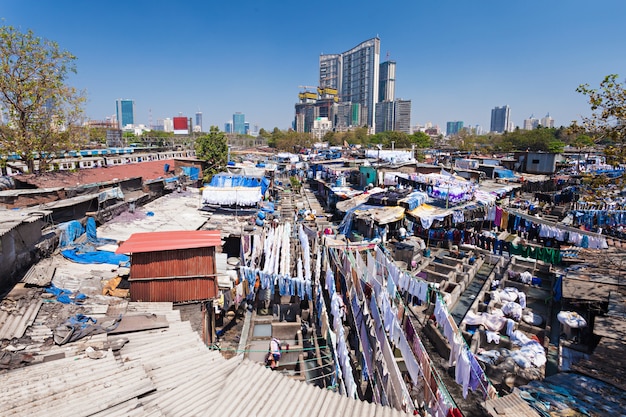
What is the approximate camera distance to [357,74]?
17438 centimetres

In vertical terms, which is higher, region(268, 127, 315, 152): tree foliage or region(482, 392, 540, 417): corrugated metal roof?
region(268, 127, 315, 152): tree foliage

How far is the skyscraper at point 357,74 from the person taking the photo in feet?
528

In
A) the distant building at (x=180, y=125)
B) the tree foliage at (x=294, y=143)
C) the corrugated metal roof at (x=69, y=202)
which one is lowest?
the corrugated metal roof at (x=69, y=202)

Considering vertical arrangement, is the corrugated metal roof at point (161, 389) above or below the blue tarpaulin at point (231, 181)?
below

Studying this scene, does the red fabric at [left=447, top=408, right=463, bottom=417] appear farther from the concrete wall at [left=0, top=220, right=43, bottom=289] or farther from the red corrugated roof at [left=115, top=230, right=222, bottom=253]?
the concrete wall at [left=0, top=220, right=43, bottom=289]

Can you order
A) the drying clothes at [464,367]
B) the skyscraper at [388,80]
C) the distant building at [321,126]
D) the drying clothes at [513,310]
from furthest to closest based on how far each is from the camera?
1. the skyscraper at [388,80]
2. the distant building at [321,126]
3. the drying clothes at [513,310]
4. the drying clothes at [464,367]

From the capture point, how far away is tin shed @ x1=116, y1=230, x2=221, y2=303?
990 cm

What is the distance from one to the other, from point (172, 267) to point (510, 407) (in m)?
8.88

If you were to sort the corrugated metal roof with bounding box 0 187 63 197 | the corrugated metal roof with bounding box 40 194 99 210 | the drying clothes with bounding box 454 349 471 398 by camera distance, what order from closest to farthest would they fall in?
the drying clothes with bounding box 454 349 471 398
the corrugated metal roof with bounding box 40 194 99 210
the corrugated metal roof with bounding box 0 187 63 197

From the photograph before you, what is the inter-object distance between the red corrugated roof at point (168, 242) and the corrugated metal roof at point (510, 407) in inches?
300

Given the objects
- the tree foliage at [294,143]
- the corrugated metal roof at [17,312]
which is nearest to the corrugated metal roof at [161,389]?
the corrugated metal roof at [17,312]

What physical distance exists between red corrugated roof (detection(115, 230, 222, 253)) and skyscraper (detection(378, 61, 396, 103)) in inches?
7260

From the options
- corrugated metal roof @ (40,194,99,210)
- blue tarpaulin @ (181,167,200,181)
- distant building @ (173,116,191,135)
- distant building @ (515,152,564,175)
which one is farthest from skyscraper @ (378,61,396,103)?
corrugated metal roof @ (40,194,99,210)

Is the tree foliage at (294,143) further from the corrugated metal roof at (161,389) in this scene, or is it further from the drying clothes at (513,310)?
the corrugated metal roof at (161,389)
